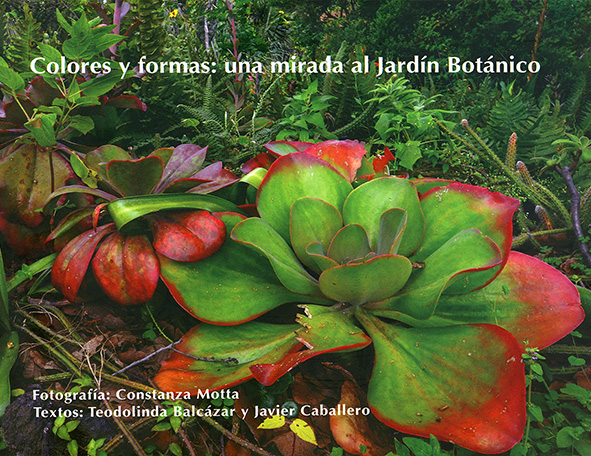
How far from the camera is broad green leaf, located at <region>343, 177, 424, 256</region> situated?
0.97 meters

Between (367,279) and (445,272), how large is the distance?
17 centimetres

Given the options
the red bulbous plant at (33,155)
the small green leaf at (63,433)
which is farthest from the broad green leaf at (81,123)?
the small green leaf at (63,433)

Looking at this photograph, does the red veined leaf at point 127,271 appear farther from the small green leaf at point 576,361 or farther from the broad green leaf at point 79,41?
the small green leaf at point 576,361

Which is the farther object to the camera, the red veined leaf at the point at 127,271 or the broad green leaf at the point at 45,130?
the broad green leaf at the point at 45,130

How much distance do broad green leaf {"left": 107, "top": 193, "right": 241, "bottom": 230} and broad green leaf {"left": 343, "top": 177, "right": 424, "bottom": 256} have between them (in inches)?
12.8

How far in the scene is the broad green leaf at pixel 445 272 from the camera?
79cm

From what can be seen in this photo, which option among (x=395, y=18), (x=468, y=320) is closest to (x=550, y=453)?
(x=468, y=320)

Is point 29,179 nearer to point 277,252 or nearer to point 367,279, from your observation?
point 277,252

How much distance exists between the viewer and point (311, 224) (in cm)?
97

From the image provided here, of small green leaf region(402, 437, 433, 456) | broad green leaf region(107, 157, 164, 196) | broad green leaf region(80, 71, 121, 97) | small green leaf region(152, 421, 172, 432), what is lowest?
small green leaf region(152, 421, 172, 432)

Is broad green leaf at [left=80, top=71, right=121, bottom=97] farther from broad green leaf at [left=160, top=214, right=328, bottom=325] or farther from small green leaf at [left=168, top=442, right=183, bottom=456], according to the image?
small green leaf at [left=168, top=442, right=183, bottom=456]

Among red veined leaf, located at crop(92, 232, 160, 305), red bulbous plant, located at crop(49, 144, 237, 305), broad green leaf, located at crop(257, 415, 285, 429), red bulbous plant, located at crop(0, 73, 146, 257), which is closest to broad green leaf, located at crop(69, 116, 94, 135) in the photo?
red bulbous plant, located at crop(0, 73, 146, 257)

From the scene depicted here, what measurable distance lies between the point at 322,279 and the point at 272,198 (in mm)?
252

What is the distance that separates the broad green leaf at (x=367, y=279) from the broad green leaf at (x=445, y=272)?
0.12 feet
